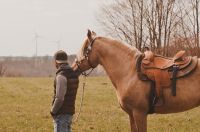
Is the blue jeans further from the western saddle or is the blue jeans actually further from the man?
the western saddle

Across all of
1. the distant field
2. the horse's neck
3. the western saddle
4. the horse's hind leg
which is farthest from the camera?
the distant field

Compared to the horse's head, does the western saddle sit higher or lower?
lower

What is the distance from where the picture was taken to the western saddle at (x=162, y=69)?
6.79 meters

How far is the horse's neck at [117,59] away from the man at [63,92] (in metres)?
0.54

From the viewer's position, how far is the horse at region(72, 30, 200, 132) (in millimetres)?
6730

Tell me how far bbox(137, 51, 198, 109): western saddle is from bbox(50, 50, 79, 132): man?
3.51 ft

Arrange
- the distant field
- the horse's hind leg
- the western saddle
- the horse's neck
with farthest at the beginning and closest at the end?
the distant field
the horse's neck
the western saddle
the horse's hind leg

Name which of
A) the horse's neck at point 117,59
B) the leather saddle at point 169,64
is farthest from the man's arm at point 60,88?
the leather saddle at point 169,64

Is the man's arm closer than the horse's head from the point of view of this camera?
Yes

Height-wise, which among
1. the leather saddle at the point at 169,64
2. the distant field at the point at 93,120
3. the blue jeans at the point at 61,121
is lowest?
the distant field at the point at 93,120

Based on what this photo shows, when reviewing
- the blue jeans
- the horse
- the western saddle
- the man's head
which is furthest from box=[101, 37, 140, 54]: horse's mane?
the blue jeans

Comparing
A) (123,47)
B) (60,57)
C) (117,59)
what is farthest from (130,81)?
(60,57)

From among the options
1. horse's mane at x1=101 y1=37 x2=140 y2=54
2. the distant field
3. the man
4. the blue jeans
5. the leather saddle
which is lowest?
the distant field

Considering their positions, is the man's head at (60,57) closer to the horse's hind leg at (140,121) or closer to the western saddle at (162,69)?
the western saddle at (162,69)
